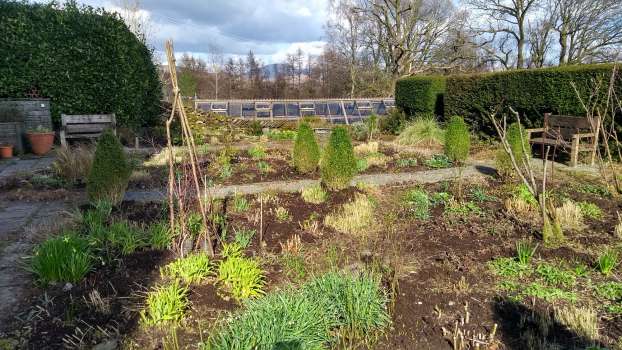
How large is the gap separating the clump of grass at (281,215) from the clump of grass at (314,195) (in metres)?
0.56

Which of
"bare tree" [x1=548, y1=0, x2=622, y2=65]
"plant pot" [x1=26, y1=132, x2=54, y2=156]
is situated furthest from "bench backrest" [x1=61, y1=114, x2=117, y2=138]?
"bare tree" [x1=548, y1=0, x2=622, y2=65]

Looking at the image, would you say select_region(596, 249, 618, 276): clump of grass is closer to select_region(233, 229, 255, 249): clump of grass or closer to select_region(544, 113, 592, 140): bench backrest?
select_region(233, 229, 255, 249): clump of grass

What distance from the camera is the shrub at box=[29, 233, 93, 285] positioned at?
2.89 metres

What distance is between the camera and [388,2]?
82.5 ft

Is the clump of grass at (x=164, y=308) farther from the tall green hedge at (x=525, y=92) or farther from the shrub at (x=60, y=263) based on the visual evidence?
the tall green hedge at (x=525, y=92)

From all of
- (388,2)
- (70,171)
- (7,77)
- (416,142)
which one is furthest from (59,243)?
(388,2)

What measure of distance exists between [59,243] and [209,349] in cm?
175

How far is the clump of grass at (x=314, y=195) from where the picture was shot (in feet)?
17.2

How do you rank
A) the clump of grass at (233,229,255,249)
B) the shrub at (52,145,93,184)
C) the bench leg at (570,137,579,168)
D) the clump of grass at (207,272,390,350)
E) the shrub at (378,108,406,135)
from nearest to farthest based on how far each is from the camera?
the clump of grass at (207,272,390,350), the clump of grass at (233,229,255,249), the shrub at (52,145,93,184), the bench leg at (570,137,579,168), the shrub at (378,108,406,135)

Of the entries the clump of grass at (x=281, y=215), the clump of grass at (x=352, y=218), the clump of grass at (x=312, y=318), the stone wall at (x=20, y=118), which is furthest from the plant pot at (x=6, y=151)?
the clump of grass at (x=312, y=318)

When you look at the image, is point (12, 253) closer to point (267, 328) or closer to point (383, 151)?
point (267, 328)

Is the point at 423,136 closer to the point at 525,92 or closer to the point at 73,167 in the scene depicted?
the point at 525,92

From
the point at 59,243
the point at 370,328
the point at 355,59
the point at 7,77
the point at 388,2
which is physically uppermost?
the point at 388,2

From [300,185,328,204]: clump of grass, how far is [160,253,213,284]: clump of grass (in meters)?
2.26
